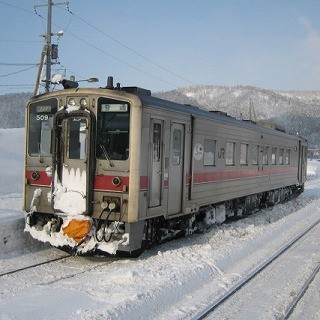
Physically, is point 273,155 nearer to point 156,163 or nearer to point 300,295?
point 156,163

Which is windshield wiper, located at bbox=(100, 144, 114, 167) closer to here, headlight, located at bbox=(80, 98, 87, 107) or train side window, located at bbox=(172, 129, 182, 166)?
A: headlight, located at bbox=(80, 98, 87, 107)

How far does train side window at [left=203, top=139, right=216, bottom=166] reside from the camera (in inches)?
403

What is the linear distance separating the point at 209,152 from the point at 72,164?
3707 millimetres

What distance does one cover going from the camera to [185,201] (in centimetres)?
931

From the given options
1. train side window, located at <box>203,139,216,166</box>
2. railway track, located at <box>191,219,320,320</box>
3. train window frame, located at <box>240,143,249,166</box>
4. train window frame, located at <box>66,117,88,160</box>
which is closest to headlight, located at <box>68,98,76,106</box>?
train window frame, located at <box>66,117,88,160</box>

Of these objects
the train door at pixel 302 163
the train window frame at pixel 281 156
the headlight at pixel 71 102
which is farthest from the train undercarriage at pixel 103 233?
the train door at pixel 302 163

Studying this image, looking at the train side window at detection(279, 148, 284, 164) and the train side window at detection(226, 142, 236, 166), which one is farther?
the train side window at detection(279, 148, 284, 164)

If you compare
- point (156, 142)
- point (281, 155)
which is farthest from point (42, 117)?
point (281, 155)

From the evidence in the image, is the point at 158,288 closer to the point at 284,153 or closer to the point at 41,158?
the point at 41,158

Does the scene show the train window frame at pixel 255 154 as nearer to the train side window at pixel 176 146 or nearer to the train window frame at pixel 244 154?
the train window frame at pixel 244 154

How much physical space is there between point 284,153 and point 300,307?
1233 centimetres

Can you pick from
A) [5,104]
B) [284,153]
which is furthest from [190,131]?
[5,104]

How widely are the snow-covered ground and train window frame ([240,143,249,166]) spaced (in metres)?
2.46

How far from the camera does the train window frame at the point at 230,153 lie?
1161 cm
